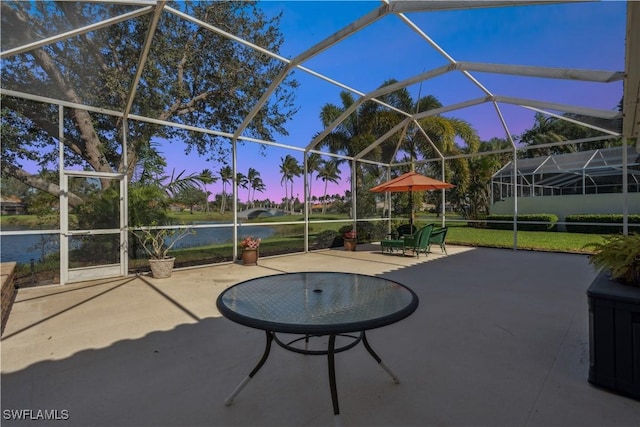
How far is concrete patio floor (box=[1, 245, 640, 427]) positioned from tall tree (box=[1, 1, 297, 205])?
3019 mm

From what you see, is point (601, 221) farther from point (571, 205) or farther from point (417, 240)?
point (417, 240)

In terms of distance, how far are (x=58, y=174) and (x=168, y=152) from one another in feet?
6.92

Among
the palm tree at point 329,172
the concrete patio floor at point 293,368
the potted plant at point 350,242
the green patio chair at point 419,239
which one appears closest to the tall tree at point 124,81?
the palm tree at point 329,172

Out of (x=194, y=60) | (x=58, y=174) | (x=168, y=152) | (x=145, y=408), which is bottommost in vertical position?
(x=145, y=408)

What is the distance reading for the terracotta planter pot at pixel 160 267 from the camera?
5902 millimetres

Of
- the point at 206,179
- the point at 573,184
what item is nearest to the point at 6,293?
the point at 206,179

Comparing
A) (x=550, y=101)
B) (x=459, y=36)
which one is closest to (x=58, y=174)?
(x=459, y=36)

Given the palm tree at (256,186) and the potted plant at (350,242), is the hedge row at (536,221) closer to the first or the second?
the potted plant at (350,242)

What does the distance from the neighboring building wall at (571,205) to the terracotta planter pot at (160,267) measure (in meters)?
18.2

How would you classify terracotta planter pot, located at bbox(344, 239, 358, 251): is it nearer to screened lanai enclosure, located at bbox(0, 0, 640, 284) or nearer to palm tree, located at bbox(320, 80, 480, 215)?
screened lanai enclosure, located at bbox(0, 0, 640, 284)

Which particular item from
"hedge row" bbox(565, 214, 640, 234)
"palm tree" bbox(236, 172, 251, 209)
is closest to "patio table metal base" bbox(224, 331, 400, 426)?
"palm tree" bbox(236, 172, 251, 209)

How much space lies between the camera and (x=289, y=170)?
10.4 metres

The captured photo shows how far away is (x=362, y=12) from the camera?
4855mm

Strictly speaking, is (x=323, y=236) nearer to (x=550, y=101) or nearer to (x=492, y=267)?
(x=492, y=267)
